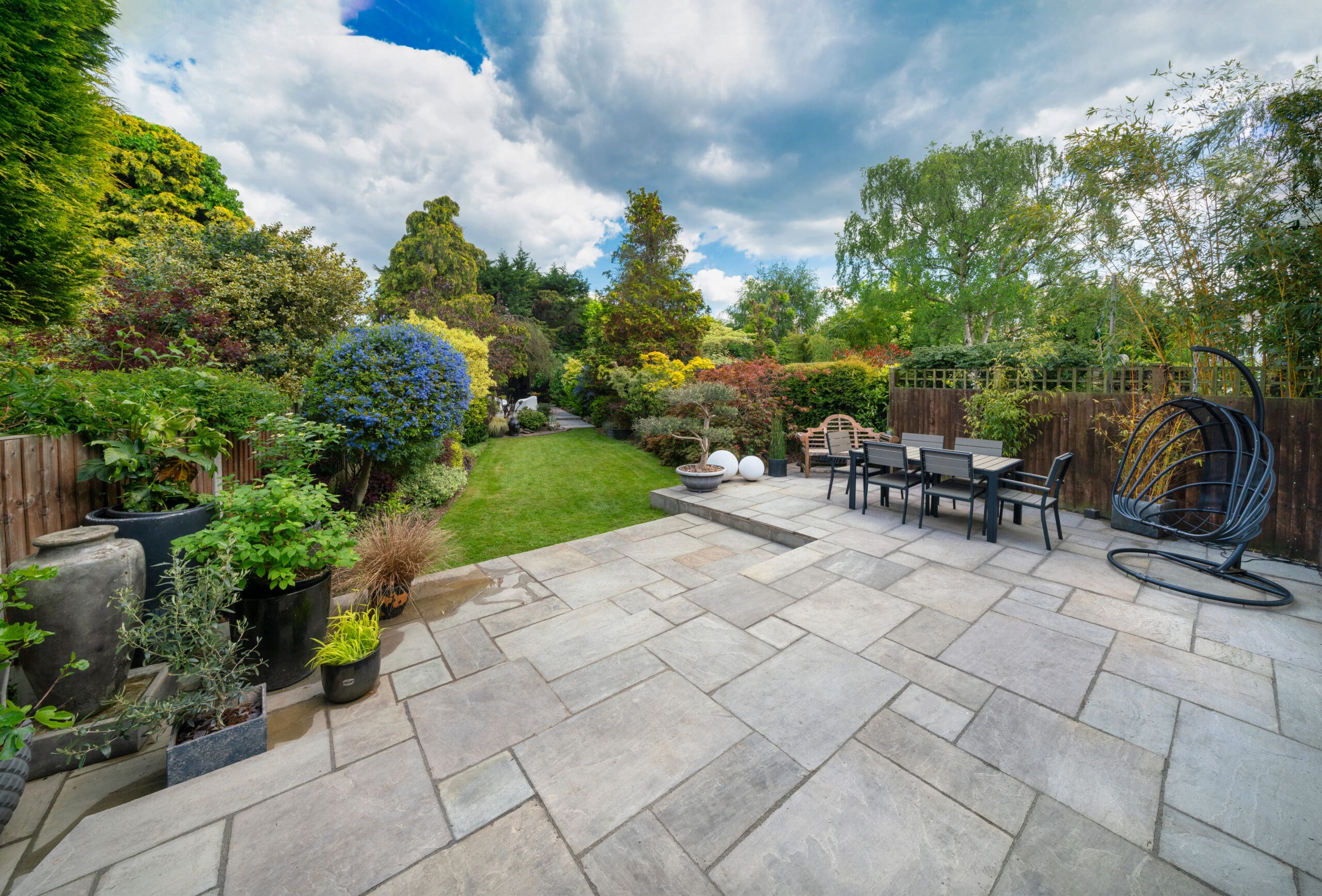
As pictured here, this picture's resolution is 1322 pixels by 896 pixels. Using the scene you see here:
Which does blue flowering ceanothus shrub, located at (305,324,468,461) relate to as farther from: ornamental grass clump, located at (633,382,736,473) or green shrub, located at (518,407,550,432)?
green shrub, located at (518,407,550,432)

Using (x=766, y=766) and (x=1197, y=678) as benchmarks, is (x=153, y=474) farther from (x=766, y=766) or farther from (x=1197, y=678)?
(x=1197, y=678)

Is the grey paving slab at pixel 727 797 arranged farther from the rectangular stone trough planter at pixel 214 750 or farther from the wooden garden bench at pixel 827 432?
the wooden garden bench at pixel 827 432

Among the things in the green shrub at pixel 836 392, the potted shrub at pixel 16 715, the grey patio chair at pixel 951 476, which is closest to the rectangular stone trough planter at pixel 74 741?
the potted shrub at pixel 16 715

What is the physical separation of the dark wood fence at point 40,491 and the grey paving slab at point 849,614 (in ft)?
12.5

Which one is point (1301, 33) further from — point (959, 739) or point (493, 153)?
point (493, 153)

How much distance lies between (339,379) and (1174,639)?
6.43 metres

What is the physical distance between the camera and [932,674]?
229 cm

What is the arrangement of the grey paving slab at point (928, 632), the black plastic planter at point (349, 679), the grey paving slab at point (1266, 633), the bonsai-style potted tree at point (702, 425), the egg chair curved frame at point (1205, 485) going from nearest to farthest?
the black plastic planter at point (349, 679), the grey paving slab at point (1266, 633), the grey paving slab at point (928, 632), the egg chair curved frame at point (1205, 485), the bonsai-style potted tree at point (702, 425)

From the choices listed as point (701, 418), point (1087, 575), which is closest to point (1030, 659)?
point (1087, 575)

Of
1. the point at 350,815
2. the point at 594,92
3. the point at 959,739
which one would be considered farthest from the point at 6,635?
the point at 594,92

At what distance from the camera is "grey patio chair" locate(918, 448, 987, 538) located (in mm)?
4188

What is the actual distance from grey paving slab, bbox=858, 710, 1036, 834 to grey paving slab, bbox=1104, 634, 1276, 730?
1208 millimetres

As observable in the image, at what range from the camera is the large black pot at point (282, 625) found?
2254mm

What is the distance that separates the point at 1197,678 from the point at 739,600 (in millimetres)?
2272
